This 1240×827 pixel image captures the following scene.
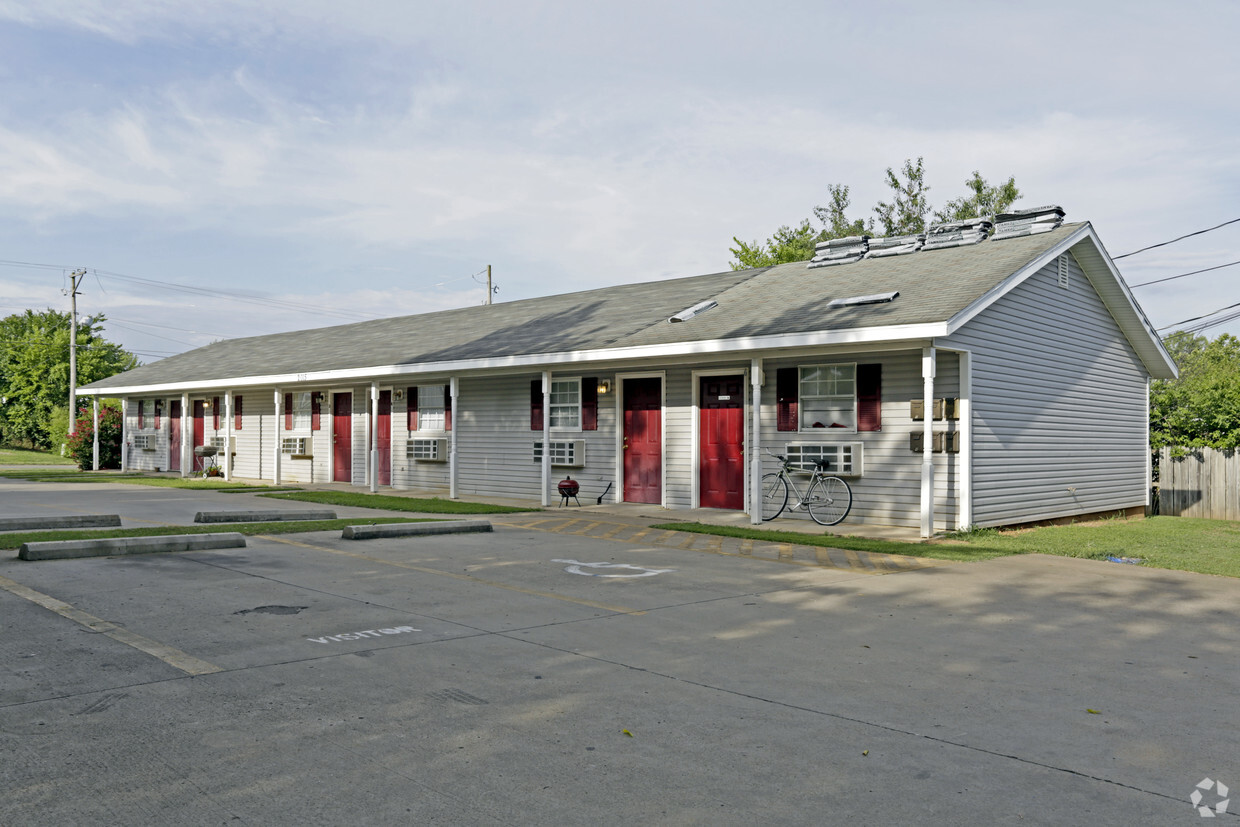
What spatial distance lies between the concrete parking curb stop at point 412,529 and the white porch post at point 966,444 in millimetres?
6545

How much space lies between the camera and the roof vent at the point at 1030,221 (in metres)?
15.8

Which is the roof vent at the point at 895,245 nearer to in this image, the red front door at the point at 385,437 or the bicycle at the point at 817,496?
the bicycle at the point at 817,496

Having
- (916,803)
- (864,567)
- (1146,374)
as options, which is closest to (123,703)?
(916,803)

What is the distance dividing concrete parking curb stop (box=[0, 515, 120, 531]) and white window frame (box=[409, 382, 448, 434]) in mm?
8750

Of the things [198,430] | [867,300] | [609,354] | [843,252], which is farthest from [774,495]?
[198,430]

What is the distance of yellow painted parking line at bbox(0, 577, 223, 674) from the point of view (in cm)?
529

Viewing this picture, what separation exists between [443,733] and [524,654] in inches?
62.4

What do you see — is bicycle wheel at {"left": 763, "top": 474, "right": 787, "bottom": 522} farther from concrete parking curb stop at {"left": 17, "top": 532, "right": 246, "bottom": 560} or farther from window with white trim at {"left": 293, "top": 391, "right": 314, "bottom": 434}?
window with white trim at {"left": 293, "top": 391, "right": 314, "bottom": 434}

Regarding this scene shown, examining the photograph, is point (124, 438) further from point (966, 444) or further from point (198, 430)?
point (966, 444)

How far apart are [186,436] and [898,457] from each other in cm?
2269

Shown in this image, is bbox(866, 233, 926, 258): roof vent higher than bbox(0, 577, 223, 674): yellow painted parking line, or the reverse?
bbox(866, 233, 926, 258): roof vent

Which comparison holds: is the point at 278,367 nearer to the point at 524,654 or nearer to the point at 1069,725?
the point at 524,654

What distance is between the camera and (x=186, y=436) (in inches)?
1109
